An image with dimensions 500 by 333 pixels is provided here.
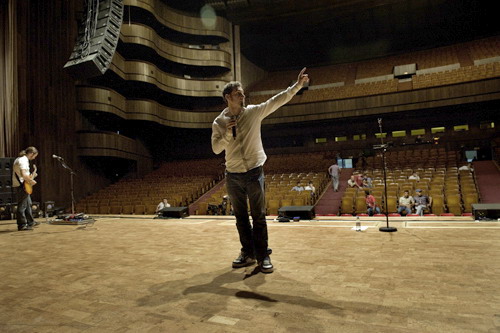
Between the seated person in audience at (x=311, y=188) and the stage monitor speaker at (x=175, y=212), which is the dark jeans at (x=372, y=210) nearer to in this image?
the seated person in audience at (x=311, y=188)

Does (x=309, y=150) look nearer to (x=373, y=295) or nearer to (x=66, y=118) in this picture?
(x=66, y=118)

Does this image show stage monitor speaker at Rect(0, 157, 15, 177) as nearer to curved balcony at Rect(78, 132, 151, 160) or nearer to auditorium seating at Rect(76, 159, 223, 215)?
auditorium seating at Rect(76, 159, 223, 215)

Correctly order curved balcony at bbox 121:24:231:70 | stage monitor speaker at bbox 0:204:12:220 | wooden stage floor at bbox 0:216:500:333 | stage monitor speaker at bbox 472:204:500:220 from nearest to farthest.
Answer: wooden stage floor at bbox 0:216:500:333, stage monitor speaker at bbox 472:204:500:220, stage monitor speaker at bbox 0:204:12:220, curved balcony at bbox 121:24:231:70

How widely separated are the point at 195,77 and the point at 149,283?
15.7 metres

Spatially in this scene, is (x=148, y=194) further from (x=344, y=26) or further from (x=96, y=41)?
(x=344, y=26)

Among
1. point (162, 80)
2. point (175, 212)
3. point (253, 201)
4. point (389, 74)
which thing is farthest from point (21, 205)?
point (389, 74)

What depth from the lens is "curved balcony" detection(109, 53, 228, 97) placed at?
40.1ft

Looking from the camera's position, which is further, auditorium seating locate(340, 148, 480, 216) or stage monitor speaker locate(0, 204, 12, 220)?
stage monitor speaker locate(0, 204, 12, 220)

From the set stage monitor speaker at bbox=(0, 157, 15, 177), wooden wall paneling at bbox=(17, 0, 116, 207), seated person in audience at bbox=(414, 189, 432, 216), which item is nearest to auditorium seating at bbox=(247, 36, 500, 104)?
wooden wall paneling at bbox=(17, 0, 116, 207)

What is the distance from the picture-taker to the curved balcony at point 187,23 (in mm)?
14014

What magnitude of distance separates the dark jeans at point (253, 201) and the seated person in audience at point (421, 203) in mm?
4655

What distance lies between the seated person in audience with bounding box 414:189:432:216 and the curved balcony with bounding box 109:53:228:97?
1041cm

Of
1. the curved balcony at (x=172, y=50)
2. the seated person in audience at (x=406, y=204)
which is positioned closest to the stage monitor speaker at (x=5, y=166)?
the seated person in audience at (x=406, y=204)

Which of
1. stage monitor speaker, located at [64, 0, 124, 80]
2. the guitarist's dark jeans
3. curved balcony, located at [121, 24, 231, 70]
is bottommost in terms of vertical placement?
the guitarist's dark jeans
